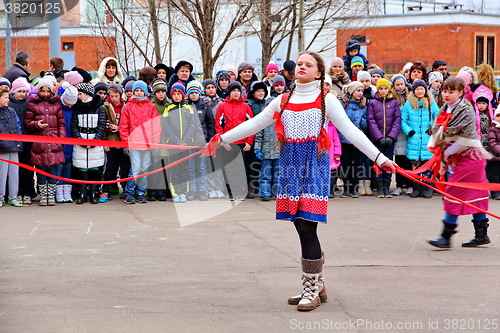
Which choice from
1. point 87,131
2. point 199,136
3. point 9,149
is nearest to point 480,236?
point 199,136

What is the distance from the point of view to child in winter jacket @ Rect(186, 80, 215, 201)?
11898mm

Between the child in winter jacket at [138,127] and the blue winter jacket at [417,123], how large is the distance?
13.7 ft

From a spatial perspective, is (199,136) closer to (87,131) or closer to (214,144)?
(87,131)

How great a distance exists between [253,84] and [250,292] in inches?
256

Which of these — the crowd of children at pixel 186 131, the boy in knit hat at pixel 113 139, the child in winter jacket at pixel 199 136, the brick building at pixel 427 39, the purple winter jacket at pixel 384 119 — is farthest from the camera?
the brick building at pixel 427 39

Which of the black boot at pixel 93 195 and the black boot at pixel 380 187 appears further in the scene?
the black boot at pixel 380 187

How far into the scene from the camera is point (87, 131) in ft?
37.9

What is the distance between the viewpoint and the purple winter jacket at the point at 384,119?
1200cm

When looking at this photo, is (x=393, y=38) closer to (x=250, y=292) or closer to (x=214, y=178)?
(x=214, y=178)

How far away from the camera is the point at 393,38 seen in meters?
38.1

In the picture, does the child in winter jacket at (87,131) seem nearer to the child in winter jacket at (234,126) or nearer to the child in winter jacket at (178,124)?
the child in winter jacket at (178,124)

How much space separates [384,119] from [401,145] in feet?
2.06

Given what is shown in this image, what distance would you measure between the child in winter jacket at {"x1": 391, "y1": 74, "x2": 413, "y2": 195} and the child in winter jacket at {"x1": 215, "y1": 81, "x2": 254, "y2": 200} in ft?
8.35

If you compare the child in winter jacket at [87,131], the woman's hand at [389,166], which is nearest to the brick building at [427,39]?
the child in winter jacket at [87,131]
